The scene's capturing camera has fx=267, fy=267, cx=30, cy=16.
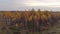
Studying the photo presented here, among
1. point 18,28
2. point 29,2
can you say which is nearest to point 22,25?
point 18,28

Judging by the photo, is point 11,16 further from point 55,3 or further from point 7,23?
point 55,3

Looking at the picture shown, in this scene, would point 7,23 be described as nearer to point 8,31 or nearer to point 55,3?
point 8,31

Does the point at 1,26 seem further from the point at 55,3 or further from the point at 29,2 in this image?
the point at 55,3

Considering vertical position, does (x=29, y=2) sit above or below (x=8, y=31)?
above

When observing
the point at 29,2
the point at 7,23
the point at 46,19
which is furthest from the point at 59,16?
the point at 7,23

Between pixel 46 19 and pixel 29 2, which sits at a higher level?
pixel 29 2
